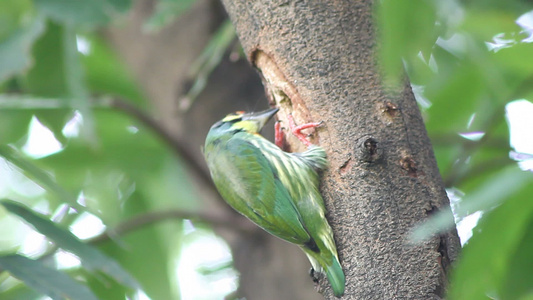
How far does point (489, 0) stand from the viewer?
9.16 feet

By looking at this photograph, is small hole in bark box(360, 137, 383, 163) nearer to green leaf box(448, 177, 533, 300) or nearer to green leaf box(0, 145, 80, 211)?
green leaf box(448, 177, 533, 300)

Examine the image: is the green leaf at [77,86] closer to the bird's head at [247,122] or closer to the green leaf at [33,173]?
the green leaf at [33,173]

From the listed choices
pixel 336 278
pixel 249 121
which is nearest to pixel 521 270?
pixel 336 278

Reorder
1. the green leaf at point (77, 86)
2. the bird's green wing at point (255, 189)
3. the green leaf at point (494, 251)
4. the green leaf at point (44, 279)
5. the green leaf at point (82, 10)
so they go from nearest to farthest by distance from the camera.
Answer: the green leaf at point (494, 251) < the green leaf at point (44, 279) < the bird's green wing at point (255, 189) < the green leaf at point (77, 86) < the green leaf at point (82, 10)

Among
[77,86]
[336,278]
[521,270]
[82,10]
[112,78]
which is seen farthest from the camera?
[112,78]

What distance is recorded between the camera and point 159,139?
148 inches

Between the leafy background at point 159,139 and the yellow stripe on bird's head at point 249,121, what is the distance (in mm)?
337

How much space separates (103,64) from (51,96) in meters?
1.51

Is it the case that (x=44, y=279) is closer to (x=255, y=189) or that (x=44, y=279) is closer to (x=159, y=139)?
(x=255, y=189)

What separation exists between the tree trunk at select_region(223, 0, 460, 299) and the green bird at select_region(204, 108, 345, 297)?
5 centimetres

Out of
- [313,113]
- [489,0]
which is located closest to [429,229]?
[313,113]

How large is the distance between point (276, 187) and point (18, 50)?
1505mm

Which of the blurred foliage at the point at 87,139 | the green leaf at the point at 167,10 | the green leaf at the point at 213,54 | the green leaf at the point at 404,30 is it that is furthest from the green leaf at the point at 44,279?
the green leaf at the point at 213,54

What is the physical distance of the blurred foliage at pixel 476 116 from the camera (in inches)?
A: 48.5
